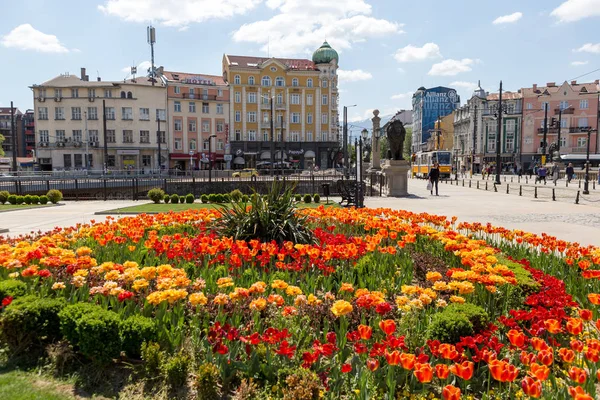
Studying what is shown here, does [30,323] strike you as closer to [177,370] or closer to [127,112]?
[177,370]

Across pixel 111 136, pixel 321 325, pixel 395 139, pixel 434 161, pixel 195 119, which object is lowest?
pixel 321 325

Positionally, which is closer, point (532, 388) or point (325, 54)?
point (532, 388)

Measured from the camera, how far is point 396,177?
2550 centimetres

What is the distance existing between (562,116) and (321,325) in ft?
270

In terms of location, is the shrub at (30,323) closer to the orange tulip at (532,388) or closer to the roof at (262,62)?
the orange tulip at (532,388)

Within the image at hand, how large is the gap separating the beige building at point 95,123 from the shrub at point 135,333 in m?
60.4

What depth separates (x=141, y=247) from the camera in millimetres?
7367

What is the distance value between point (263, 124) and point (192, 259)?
2518 inches

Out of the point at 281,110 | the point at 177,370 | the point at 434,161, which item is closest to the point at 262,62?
the point at 281,110

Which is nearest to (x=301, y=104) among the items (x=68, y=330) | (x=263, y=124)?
(x=263, y=124)

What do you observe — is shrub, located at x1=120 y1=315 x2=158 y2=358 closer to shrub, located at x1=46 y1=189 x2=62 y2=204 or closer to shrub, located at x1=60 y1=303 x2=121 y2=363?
shrub, located at x1=60 y1=303 x2=121 y2=363

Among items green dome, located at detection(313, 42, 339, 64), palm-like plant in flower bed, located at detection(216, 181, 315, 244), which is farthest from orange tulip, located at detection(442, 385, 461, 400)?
green dome, located at detection(313, 42, 339, 64)

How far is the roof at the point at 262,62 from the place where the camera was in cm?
6912

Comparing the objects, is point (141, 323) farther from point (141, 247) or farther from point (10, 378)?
point (141, 247)
